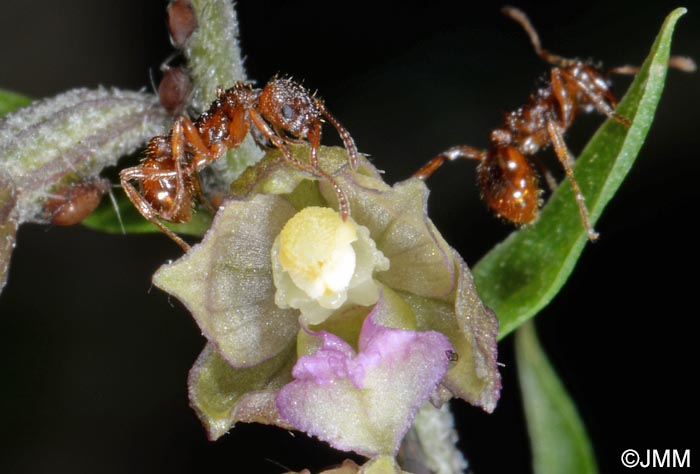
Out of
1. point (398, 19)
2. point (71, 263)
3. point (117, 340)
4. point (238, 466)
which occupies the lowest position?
point (238, 466)

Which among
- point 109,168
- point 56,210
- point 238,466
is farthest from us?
point 238,466

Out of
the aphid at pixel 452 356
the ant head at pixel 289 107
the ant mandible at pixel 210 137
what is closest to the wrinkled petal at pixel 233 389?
the ant mandible at pixel 210 137

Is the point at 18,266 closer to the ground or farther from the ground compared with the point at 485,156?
closer to the ground

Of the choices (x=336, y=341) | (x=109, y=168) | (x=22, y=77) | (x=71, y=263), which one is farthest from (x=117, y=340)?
(x=336, y=341)

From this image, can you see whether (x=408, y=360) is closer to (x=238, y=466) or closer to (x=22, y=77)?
(x=238, y=466)

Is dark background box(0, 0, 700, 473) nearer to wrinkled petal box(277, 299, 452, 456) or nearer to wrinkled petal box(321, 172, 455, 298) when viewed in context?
wrinkled petal box(321, 172, 455, 298)

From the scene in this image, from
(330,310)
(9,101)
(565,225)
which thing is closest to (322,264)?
(330,310)

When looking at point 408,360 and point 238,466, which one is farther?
point 238,466
